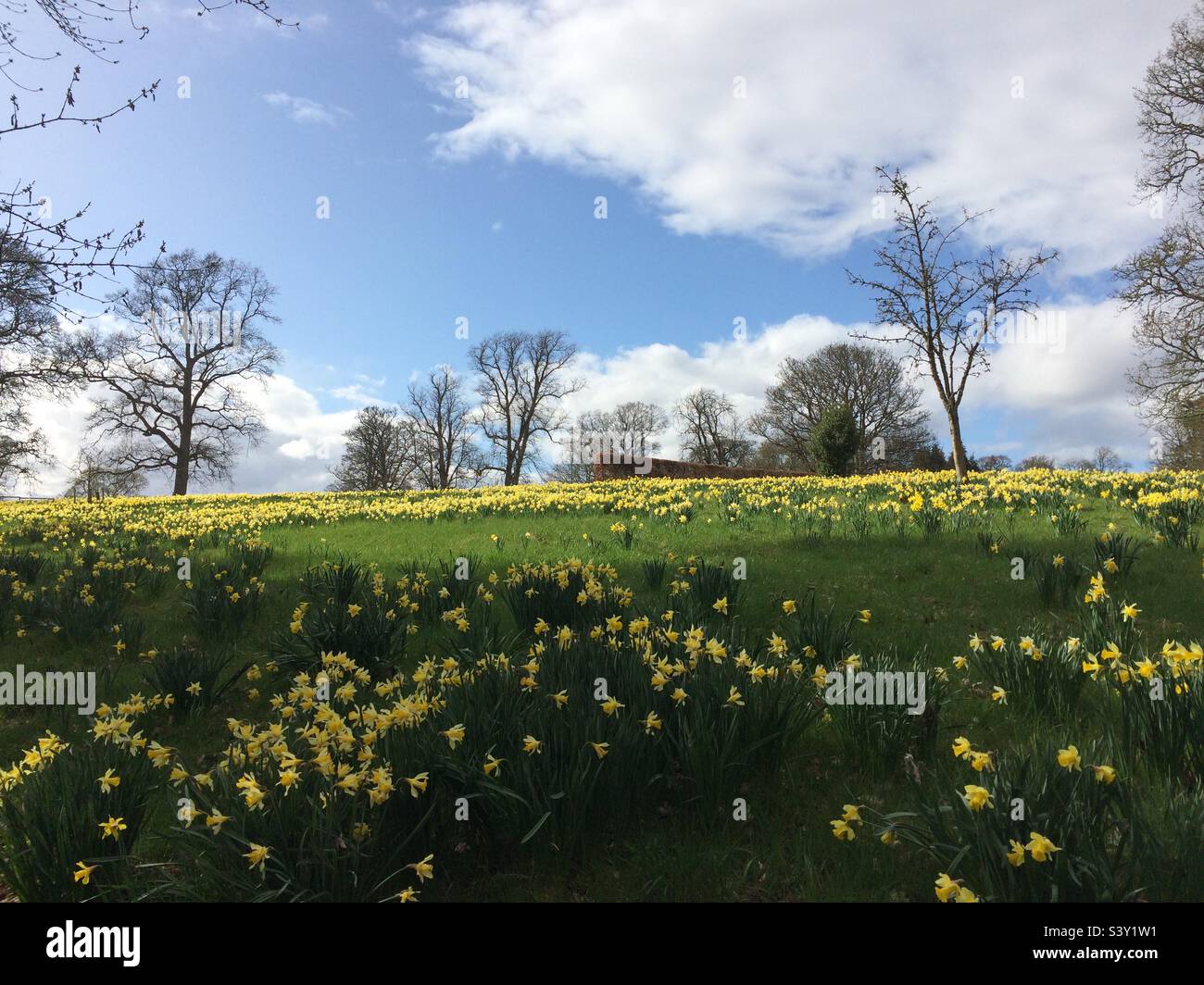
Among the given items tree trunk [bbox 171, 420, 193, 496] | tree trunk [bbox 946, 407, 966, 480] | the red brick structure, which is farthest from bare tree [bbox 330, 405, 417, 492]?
tree trunk [bbox 946, 407, 966, 480]

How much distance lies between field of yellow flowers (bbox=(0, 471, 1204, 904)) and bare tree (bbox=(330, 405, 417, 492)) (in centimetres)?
3724

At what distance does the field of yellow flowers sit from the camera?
2.16 m

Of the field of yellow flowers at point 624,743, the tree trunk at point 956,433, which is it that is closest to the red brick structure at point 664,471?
the tree trunk at point 956,433

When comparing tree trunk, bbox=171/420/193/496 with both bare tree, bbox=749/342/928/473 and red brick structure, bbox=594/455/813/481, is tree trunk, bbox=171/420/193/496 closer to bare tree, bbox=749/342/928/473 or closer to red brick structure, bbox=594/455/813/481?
red brick structure, bbox=594/455/813/481

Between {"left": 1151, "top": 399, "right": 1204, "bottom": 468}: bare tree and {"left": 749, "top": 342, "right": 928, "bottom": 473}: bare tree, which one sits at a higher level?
{"left": 749, "top": 342, "right": 928, "bottom": 473}: bare tree

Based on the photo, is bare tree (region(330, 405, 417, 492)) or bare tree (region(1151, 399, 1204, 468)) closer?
bare tree (region(1151, 399, 1204, 468))

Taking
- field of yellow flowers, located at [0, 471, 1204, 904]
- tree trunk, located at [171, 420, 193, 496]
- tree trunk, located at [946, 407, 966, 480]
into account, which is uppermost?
tree trunk, located at [171, 420, 193, 496]

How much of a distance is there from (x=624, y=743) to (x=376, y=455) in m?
43.0

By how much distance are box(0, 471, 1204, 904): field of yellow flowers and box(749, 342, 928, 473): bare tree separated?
3823 cm

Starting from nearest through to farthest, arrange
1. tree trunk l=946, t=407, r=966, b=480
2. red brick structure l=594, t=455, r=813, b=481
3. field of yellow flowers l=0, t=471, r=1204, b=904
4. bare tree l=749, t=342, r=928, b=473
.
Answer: field of yellow flowers l=0, t=471, r=1204, b=904
tree trunk l=946, t=407, r=966, b=480
red brick structure l=594, t=455, r=813, b=481
bare tree l=749, t=342, r=928, b=473

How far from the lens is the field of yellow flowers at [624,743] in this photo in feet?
7.07

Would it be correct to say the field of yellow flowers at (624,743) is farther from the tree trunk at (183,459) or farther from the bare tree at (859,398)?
the bare tree at (859,398)

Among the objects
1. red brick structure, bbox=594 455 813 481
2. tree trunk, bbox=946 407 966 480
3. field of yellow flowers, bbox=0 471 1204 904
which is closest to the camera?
field of yellow flowers, bbox=0 471 1204 904
